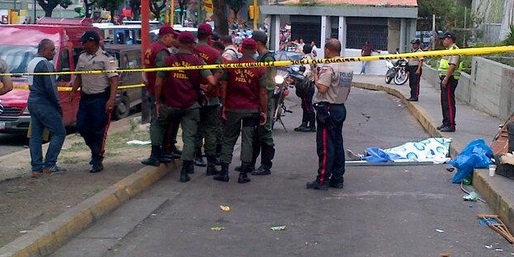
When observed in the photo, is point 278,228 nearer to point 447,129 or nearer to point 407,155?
point 407,155

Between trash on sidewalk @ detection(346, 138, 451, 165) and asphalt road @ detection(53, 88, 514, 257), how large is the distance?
0.92 ft

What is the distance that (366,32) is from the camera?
41094 mm

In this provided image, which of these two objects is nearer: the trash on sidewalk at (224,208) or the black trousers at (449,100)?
the trash on sidewalk at (224,208)

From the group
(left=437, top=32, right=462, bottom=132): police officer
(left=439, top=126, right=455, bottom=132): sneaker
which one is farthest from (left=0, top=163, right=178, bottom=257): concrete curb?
(left=439, top=126, right=455, bottom=132): sneaker

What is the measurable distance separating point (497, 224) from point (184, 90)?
418 cm

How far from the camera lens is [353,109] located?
78.1 ft

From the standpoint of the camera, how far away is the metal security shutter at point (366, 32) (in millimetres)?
40678

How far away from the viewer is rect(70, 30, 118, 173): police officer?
427 inches

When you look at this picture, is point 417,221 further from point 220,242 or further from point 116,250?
point 116,250

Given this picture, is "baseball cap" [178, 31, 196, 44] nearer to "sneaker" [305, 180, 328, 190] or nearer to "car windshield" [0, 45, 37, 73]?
"sneaker" [305, 180, 328, 190]

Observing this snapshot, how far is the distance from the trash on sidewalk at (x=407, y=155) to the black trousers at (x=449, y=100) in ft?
7.26

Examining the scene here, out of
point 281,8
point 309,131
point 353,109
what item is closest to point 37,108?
point 309,131

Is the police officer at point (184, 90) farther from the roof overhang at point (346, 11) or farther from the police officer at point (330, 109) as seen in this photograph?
the roof overhang at point (346, 11)

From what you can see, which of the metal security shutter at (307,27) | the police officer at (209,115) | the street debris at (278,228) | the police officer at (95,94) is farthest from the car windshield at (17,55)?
the metal security shutter at (307,27)
